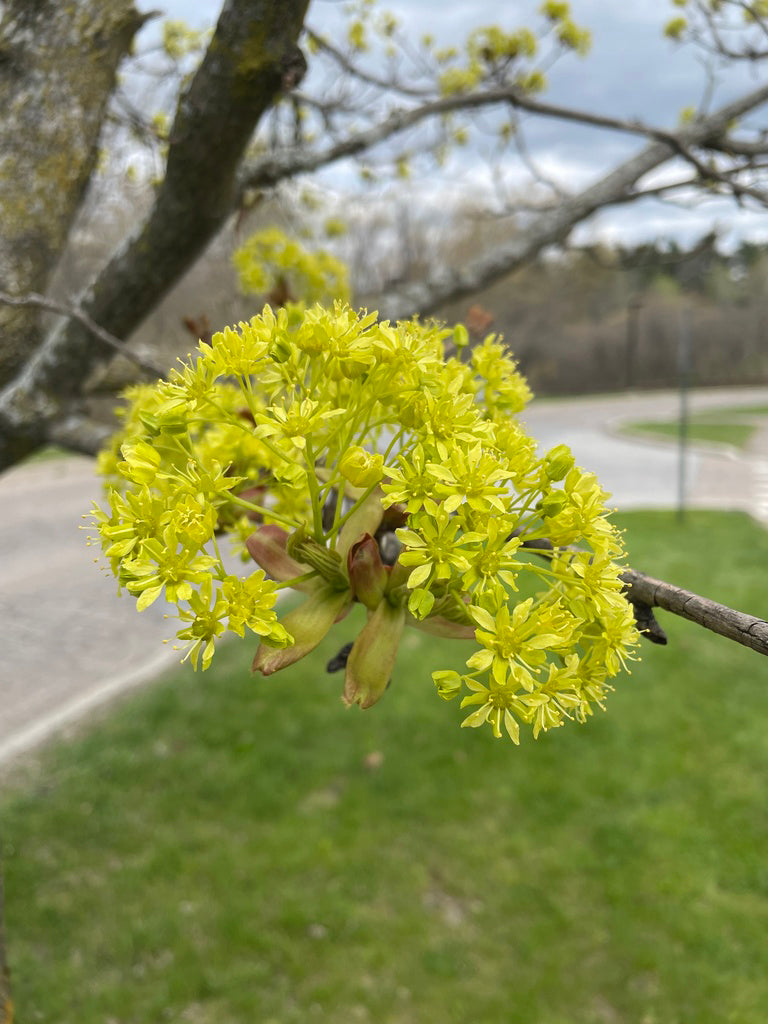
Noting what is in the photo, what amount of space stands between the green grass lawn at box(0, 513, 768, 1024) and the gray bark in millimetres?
3363

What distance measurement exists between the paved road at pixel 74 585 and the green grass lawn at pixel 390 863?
2.42ft

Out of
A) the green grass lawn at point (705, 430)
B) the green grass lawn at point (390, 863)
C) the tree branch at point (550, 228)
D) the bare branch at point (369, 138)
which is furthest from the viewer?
the green grass lawn at point (705, 430)

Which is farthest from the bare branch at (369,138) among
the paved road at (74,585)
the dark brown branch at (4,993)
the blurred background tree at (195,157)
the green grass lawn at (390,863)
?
the paved road at (74,585)

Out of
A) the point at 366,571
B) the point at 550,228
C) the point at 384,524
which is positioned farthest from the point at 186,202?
the point at 550,228

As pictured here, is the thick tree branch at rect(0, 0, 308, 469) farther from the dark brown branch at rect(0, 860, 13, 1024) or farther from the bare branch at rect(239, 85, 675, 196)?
the dark brown branch at rect(0, 860, 13, 1024)

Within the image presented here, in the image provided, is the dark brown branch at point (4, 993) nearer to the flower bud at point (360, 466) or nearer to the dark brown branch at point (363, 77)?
the flower bud at point (360, 466)

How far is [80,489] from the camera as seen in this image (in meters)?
15.0

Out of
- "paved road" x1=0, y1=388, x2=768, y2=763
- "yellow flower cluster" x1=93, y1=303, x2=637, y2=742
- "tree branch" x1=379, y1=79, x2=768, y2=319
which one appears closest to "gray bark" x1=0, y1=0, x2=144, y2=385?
"tree branch" x1=379, y1=79, x2=768, y2=319

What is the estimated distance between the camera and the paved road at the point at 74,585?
6.48 meters

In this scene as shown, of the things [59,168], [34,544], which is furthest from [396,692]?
[34,544]

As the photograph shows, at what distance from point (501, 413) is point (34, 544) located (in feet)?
37.3

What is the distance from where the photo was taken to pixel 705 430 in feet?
76.7

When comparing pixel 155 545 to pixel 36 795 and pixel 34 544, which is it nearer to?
pixel 36 795

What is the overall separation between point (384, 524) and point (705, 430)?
24445mm
